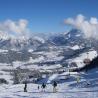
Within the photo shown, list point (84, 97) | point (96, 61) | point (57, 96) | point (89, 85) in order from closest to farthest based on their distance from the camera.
Answer: 1. point (84, 97)
2. point (57, 96)
3. point (89, 85)
4. point (96, 61)

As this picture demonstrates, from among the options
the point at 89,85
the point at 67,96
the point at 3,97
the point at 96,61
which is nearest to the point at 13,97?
the point at 3,97

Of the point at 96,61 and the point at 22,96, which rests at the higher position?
the point at 96,61

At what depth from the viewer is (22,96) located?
5822cm

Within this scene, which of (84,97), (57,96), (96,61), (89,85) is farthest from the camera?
(96,61)

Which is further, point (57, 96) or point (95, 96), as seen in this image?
point (57, 96)

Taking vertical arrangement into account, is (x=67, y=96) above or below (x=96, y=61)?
below

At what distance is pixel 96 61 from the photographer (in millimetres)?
173375

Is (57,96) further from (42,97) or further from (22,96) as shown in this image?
(22,96)

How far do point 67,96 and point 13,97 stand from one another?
9.95 metres

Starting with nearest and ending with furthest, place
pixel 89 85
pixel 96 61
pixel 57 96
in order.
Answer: pixel 57 96 → pixel 89 85 → pixel 96 61

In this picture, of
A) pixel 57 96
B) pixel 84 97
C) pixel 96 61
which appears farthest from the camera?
pixel 96 61

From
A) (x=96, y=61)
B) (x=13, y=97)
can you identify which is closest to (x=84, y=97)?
(x=13, y=97)

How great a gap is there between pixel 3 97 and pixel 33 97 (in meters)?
5.73

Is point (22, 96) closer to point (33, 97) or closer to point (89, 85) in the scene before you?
point (33, 97)
